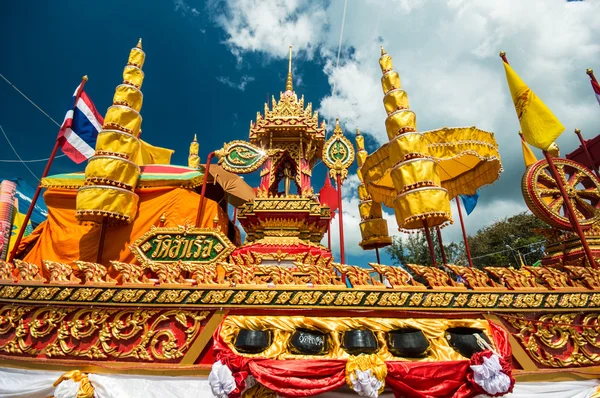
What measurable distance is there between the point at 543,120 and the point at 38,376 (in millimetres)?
9338

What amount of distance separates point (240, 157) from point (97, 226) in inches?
171

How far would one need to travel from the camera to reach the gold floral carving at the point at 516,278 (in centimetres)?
407

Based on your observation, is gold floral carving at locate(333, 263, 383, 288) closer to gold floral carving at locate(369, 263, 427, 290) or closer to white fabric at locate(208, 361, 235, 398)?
gold floral carving at locate(369, 263, 427, 290)

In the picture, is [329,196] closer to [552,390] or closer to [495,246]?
[552,390]

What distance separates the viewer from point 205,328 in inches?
155

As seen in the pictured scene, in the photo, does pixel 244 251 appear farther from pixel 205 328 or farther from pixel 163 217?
pixel 205 328

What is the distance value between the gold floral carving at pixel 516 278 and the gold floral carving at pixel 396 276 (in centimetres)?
108

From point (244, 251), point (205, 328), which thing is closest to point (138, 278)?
point (205, 328)

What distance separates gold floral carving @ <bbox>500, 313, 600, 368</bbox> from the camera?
3822mm

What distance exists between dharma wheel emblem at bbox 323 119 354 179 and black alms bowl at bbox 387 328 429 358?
4150 mm

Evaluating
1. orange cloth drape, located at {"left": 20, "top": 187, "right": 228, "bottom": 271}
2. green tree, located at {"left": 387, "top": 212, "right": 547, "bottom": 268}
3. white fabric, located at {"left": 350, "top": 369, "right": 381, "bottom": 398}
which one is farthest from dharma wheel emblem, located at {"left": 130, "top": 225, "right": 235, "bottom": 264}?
green tree, located at {"left": 387, "top": 212, "right": 547, "bottom": 268}

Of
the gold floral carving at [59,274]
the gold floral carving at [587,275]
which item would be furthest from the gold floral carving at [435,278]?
the gold floral carving at [59,274]

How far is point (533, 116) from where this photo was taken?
220 inches

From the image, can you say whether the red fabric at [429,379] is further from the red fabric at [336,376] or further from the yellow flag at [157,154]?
the yellow flag at [157,154]
